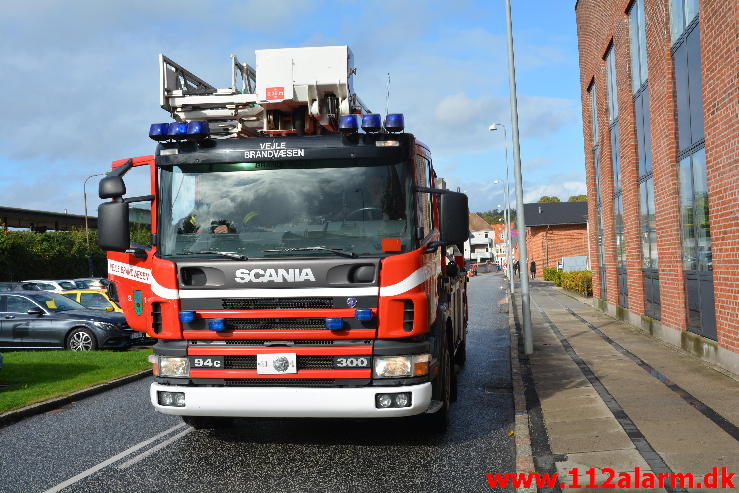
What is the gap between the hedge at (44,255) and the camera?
45.1 meters

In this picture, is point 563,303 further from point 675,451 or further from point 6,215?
point 6,215

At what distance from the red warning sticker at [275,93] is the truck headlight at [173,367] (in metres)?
2.95

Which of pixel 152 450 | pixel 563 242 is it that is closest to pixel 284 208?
pixel 152 450

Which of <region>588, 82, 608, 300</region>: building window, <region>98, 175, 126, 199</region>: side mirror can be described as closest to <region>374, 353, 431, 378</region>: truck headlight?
<region>98, 175, 126, 199</region>: side mirror

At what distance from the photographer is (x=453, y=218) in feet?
21.5

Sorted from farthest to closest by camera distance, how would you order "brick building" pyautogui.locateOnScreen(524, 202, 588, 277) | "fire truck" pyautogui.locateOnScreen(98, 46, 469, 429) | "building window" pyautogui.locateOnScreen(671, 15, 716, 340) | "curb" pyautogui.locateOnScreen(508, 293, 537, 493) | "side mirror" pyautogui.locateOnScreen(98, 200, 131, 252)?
"brick building" pyautogui.locateOnScreen(524, 202, 588, 277) → "building window" pyautogui.locateOnScreen(671, 15, 716, 340) → "side mirror" pyautogui.locateOnScreen(98, 200, 131, 252) → "fire truck" pyautogui.locateOnScreen(98, 46, 469, 429) → "curb" pyautogui.locateOnScreen(508, 293, 537, 493)

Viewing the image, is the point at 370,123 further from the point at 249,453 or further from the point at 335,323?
the point at 249,453

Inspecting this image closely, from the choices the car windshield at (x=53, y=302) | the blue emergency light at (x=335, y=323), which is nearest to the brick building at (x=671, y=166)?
the blue emergency light at (x=335, y=323)

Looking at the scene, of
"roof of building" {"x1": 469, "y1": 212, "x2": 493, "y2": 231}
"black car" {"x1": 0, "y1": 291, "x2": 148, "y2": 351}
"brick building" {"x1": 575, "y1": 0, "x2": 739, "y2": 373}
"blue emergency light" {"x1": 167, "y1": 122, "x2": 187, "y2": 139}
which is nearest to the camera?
"blue emergency light" {"x1": 167, "y1": 122, "x2": 187, "y2": 139}

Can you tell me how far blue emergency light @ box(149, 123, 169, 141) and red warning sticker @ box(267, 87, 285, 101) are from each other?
1402 mm

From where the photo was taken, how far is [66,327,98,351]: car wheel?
599 inches

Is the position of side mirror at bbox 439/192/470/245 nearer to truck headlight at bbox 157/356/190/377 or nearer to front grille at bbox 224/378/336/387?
front grille at bbox 224/378/336/387

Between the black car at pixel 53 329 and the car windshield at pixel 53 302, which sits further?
the car windshield at pixel 53 302

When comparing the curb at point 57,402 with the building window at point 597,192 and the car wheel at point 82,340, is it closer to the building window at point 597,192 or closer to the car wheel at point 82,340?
the car wheel at point 82,340
